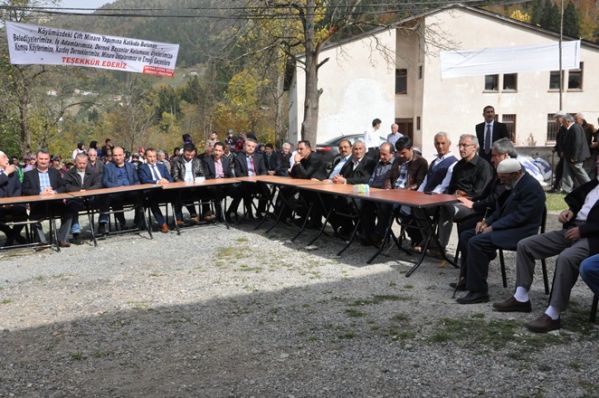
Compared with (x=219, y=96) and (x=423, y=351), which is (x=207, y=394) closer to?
(x=423, y=351)

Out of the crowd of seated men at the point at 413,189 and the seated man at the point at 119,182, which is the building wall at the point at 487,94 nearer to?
the crowd of seated men at the point at 413,189

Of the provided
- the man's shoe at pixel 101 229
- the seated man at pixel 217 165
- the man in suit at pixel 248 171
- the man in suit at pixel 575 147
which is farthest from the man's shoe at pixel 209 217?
the man in suit at pixel 575 147

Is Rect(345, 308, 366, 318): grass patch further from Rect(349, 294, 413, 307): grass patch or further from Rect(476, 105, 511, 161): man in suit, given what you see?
Rect(476, 105, 511, 161): man in suit

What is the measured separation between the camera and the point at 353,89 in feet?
91.1

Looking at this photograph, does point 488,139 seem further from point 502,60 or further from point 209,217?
point 502,60

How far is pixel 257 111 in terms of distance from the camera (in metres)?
38.3

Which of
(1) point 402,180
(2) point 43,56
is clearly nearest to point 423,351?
(1) point 402,180

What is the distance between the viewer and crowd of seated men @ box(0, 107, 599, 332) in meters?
4.59

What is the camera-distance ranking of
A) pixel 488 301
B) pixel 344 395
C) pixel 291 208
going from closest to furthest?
pixel 344 395
pixel 488 301
pixel 291 208

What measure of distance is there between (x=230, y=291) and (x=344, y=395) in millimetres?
2583

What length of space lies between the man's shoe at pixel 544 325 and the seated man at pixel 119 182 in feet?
22.0

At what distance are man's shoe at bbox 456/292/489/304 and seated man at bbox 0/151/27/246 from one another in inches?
253

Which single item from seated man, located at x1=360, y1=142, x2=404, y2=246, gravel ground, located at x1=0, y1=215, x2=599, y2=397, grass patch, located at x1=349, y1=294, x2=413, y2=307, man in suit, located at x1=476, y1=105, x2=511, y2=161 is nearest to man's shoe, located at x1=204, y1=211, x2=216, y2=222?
gravel ground, located at x1=0, y1=215, x2=599, y2=397

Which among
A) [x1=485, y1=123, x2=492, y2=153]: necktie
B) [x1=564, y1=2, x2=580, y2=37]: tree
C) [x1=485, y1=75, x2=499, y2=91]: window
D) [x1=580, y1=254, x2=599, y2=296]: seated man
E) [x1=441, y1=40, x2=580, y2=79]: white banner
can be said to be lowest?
[x1=580, y1=254, x2=599, y2=296]: seated man
